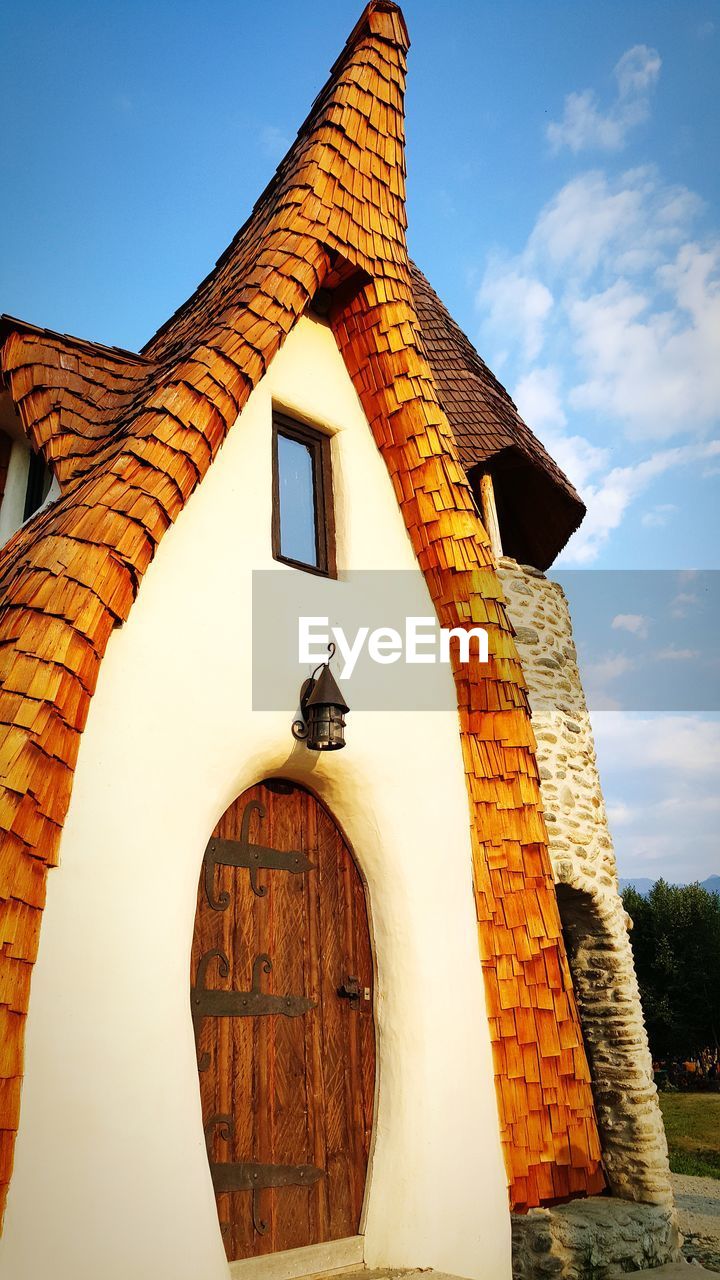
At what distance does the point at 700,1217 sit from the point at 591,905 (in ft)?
12.9

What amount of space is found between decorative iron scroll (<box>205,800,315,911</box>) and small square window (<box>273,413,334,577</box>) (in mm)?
1571

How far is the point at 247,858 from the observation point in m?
4.15

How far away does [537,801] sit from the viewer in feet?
15.9

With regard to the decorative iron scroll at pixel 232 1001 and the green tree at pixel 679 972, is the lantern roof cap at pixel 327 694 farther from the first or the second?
the green tree at pixel 679 972

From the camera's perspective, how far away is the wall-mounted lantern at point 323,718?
4.14 m

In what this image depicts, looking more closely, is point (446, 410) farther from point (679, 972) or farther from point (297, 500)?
point (679, 972)

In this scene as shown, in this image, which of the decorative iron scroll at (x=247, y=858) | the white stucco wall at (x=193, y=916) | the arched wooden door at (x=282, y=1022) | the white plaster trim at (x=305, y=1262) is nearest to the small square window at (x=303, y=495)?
the white stucco wall at (x=193, y=916)

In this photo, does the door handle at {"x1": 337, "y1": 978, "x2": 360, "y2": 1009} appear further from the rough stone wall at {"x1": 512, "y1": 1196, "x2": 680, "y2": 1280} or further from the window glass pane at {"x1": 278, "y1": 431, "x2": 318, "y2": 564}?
the window glass pane at {"x1": 278, "y1": 431, "x2": 318, "y2": 564}

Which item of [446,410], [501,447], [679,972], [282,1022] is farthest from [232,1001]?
[679,972]

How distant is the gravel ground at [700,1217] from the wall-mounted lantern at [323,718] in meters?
5.90

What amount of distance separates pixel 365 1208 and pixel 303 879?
155 centimetres

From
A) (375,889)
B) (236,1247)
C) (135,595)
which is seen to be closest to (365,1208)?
(236,1247)

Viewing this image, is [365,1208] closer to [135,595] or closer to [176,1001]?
[176,1001]

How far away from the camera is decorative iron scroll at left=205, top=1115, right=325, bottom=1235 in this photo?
11.7 ft
